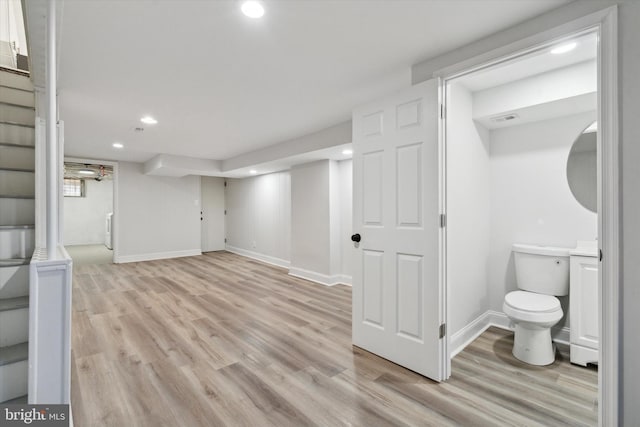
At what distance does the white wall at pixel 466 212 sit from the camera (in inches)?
94.0

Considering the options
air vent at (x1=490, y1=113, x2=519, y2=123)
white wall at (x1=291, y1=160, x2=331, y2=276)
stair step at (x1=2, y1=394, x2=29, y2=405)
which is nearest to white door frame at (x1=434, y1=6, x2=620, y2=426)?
air vent at (x1=490, y1=113, x2=519, y2=123)

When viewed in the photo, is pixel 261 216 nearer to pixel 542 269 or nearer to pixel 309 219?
pixel 309 219

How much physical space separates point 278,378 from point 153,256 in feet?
19.3

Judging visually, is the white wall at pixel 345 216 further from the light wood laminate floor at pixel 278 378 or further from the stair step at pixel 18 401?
the stair step at pixel 18 401

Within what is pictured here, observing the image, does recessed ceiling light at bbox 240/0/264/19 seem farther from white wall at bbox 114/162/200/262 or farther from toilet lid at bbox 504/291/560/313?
white wall at bbox 114/162/200/262

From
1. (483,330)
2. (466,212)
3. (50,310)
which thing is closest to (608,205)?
(466,212)

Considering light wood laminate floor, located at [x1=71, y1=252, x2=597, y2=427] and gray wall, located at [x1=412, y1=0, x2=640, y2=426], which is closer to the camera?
gray wall, located at [x1=412, y1=0, x2=640, y2=426]

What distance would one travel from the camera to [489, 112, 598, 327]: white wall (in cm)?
249

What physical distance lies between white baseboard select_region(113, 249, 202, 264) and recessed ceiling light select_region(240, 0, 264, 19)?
21.3 feet

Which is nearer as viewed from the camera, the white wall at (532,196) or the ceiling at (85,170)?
the white wall at (532,196)

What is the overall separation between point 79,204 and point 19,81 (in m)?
8.07

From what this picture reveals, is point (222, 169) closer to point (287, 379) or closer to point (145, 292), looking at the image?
point (145, 292)

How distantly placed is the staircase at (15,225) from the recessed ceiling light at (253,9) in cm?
189

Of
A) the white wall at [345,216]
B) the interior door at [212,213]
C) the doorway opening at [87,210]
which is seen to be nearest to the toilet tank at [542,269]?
the white wall at [345,216]
